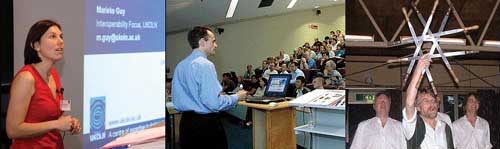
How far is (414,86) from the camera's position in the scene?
242 centimetres

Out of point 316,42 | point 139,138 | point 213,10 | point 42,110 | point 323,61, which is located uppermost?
point 213,10

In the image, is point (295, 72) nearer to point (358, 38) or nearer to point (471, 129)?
point (358, 38)

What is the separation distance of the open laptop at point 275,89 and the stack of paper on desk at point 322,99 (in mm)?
116

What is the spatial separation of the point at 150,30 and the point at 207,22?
0.49 metres

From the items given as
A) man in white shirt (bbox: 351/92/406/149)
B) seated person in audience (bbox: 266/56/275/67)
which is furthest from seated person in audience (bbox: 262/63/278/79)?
man in white shirt (bbox: 351/92/406/149)

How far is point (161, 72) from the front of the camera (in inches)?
109

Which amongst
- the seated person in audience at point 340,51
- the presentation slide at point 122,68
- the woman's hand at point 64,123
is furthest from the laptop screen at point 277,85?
the woman's hand at point 64,123

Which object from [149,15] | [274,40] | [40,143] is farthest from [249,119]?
[40,143]

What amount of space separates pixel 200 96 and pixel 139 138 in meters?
0.43

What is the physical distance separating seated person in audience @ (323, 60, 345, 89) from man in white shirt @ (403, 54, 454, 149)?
2.66 ft

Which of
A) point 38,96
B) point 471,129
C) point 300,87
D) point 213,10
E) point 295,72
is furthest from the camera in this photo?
point 300,87

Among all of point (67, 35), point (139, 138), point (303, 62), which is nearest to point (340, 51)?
point (303, 62)

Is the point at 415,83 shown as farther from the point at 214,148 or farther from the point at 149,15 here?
the point at 149,15

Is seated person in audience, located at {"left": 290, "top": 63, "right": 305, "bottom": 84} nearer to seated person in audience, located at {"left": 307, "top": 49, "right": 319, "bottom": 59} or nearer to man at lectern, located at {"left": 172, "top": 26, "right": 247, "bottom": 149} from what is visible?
seated person in audience, located at {"left": 307, "top": 49, "right": 319, "bottom": 59}
